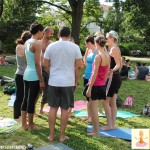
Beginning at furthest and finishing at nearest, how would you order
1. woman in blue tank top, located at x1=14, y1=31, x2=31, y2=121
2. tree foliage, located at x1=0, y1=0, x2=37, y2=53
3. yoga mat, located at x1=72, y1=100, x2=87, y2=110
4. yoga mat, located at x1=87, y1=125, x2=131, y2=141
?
1. tree foliage, located at x1=0, y1=0, x2=37, y2=53
2. yoga mat, located at x1=72, y1=100, x2=87, y2=110
3. woman in blue tank top, located at x1=14, y1=31, x2=31, y2=121
4. yoga mat, located at x1=87, y1=125, x2=131, y2=141

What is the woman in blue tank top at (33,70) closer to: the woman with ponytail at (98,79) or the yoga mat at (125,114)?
the woman with ponytail at (98,79)

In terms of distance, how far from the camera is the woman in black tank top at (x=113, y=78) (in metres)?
5.29

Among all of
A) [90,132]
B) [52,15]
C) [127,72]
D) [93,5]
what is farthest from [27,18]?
[90,132]

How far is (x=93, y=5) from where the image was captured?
84.4ft

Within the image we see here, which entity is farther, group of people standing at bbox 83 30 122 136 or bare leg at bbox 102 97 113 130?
bare leg at bbox 102 97 113 130

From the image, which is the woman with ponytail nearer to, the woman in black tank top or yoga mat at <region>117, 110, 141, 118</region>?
the woman in black tank top

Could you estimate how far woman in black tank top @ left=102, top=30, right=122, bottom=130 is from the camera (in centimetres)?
529

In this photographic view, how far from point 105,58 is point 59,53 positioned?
82cm

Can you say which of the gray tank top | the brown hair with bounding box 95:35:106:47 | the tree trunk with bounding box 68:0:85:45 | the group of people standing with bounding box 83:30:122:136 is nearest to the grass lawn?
the group of people standing with bounding box 83:30:122:136

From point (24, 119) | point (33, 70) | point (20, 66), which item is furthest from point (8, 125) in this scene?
point (33, 70)

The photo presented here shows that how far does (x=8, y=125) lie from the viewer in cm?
543

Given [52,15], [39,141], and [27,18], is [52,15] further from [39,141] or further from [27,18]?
[39,141]

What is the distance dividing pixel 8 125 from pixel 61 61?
71.6 inches

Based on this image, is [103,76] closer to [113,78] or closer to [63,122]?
[113,78]
